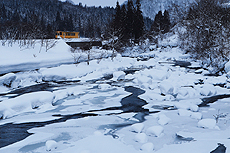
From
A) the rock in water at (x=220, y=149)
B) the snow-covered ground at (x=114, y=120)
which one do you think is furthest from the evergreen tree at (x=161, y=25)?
the rock in water at (x=220, y=149)

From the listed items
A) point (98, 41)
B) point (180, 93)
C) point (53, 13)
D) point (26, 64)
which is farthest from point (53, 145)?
point (53, 13)

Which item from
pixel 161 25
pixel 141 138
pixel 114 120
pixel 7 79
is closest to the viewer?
pixel 141 138

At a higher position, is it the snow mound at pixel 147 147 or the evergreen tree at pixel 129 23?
the evergreen tree at pixel 129 23

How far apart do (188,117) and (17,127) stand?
4.12 meters

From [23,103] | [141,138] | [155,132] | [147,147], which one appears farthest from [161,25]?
[147,147]

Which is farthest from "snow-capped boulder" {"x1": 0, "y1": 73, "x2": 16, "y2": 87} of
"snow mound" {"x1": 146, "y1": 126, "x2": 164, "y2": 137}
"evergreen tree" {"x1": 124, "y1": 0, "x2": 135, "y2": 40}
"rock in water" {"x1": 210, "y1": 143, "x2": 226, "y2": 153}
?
"evergreen tree" {"x1": 124, "y1": 0, "x2": 135, "y2": 40}

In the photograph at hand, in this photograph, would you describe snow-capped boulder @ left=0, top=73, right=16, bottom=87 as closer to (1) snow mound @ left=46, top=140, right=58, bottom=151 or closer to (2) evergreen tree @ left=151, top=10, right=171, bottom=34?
(1) snow mound @ left=46, top=140, right=58, bottom=151

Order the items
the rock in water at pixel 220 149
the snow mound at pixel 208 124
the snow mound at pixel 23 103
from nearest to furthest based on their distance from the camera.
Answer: the rock in water at pixel 220 149
the snow mound at pixel 208 124
the snow mound at pixel 23 103

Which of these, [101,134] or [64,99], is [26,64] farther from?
[101,134]

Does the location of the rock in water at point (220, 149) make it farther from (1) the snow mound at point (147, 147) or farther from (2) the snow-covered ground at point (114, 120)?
(1) the snow mound at point (147, 147)

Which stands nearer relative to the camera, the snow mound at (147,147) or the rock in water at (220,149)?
the rock in water at (220,149)

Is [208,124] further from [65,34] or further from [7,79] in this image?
[65,34]

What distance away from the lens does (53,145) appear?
10.4ft

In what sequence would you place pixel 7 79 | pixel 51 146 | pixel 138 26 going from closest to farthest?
pixel 51 146 → pixel 7 79 → pixel 138 26
